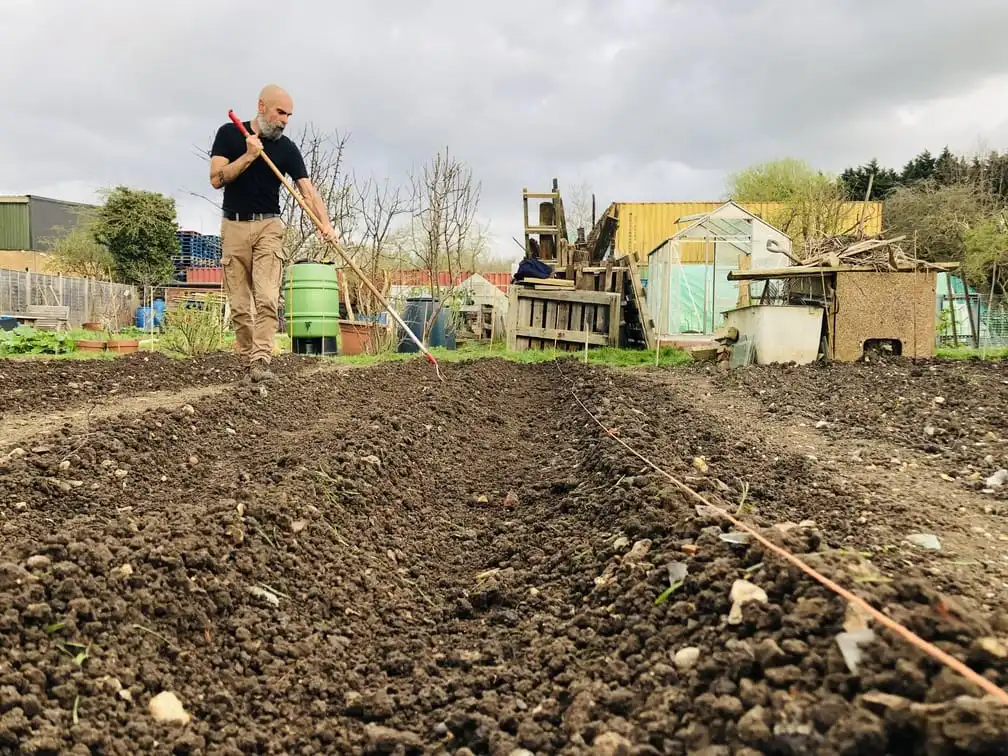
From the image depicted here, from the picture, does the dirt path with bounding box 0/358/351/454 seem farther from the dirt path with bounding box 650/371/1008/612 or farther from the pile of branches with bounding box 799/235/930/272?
the pile of branches with bounding box 799/235/930/272

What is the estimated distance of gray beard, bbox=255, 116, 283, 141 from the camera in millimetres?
6297

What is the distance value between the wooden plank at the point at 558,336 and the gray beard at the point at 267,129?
21.6 ft

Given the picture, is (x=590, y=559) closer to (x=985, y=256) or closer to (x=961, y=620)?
(x=961, y=620)

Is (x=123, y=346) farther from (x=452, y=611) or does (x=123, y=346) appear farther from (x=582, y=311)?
(x=452, y=611)

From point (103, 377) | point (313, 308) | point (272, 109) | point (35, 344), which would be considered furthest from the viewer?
point (35, 344)

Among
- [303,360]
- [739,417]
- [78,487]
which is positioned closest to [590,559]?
[78,487]

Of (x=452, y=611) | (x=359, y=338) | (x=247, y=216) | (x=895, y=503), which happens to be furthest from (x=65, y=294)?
(x=895, y=503)

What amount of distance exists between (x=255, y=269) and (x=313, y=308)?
3.51 m

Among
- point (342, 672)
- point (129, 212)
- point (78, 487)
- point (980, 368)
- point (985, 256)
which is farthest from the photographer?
point (129, 212)

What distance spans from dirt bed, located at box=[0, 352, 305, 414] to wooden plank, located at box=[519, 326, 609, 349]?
5118 mm

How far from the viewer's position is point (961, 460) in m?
3.86

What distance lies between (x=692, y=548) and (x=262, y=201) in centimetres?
570

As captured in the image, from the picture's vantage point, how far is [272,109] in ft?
20.4

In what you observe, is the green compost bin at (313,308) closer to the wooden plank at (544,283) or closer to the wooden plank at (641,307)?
the wooden plank at (544,283)
